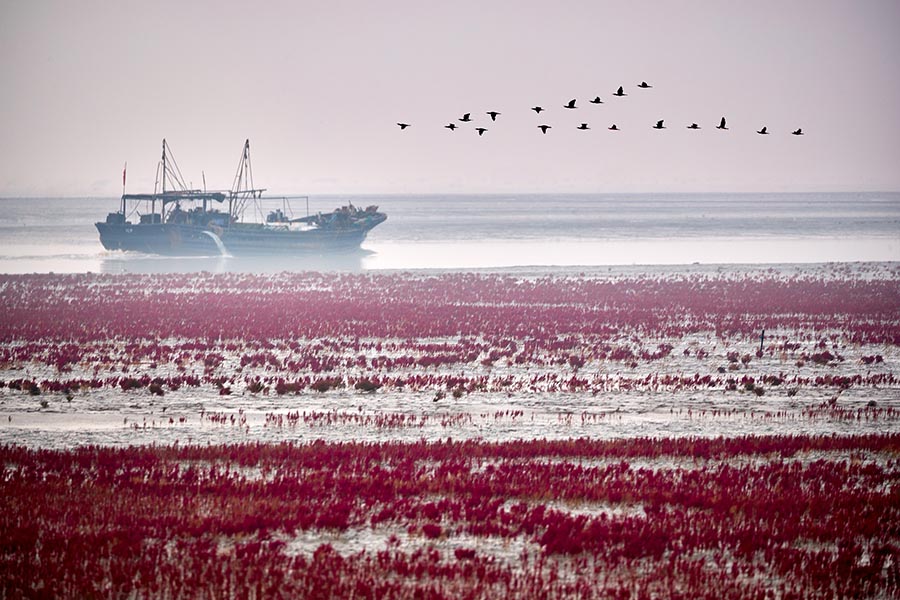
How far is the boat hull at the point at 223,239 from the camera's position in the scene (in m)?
79.9

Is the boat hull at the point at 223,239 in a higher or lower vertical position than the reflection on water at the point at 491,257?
higher

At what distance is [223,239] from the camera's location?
263ft

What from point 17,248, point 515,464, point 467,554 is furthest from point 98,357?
point 17,248

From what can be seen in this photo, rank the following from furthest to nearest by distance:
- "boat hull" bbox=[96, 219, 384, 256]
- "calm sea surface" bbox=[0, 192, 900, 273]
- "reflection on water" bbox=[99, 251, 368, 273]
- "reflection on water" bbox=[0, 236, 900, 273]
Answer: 1. "boat hull" bbox=[96, 219, 384, 256]
2. "calm sea surface" bbox=[0, 192, 900, 273]
3. "reflection on water" bbox=[0, 236, 900, 273]
4. "reflection on water" bbox=[99, 251, 368, 273]

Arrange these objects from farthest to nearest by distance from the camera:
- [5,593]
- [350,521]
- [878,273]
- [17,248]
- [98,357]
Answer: [17,248] → [878,273] → [98,357] → [350,521] → [5,593]

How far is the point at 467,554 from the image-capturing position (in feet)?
46.0

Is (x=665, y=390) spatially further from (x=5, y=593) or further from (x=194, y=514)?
(x=5, y=593)

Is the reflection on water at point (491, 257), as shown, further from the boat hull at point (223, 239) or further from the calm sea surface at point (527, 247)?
the boat hull at point (223, 239)

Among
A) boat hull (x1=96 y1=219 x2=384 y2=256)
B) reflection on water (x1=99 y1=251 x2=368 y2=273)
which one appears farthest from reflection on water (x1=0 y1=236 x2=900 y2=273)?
boat hull (x1=96 y1=219 x2=384 y2=256)

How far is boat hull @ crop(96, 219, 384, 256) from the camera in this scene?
79.9 meters

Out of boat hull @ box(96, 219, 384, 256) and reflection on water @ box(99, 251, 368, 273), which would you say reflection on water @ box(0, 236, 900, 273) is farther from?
boat hull @ box(96, 219, 384, 256)

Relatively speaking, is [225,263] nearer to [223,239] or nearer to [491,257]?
[223,239]

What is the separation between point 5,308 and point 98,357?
15354mm

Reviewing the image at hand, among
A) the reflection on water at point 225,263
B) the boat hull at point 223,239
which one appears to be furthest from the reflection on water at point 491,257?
the boat hull at point 223,239
